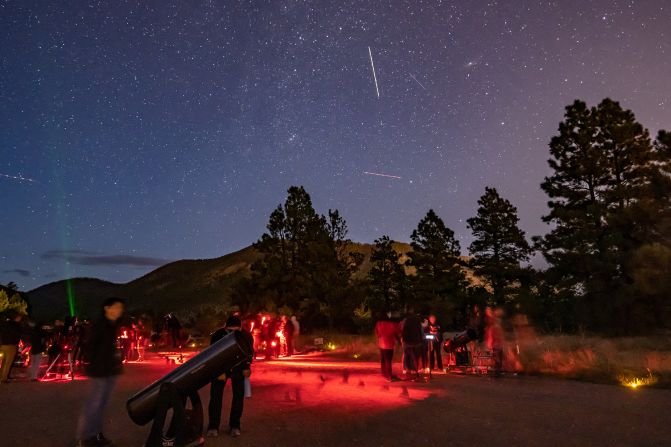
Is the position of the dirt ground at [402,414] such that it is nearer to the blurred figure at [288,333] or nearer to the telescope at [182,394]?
the telescope at [182,394]

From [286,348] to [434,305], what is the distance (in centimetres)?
2200

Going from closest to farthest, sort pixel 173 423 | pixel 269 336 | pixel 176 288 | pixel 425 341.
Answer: pixel 173 423
pixel 425 341
pixel 269 336
pixel 176 288

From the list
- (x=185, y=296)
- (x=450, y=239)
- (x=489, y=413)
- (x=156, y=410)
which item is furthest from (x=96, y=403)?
(x=185, y=296)

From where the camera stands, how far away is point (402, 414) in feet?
30.5

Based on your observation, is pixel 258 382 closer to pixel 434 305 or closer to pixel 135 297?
pixel 434 305

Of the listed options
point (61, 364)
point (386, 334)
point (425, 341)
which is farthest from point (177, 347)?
point (386, 334)

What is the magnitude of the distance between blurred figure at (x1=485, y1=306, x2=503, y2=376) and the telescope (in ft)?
34.7

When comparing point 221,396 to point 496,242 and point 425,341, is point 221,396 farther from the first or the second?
point 496,242

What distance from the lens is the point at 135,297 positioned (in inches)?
6156

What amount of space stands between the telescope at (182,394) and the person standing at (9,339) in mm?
10230

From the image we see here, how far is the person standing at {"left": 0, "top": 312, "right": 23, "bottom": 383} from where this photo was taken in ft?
47.2

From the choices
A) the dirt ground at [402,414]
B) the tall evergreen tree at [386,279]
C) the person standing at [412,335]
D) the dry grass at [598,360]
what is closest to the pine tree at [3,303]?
the tall evergreen tree at [386,279]

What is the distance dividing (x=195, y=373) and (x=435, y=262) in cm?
4430

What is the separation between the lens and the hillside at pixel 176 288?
13212 centimetres
